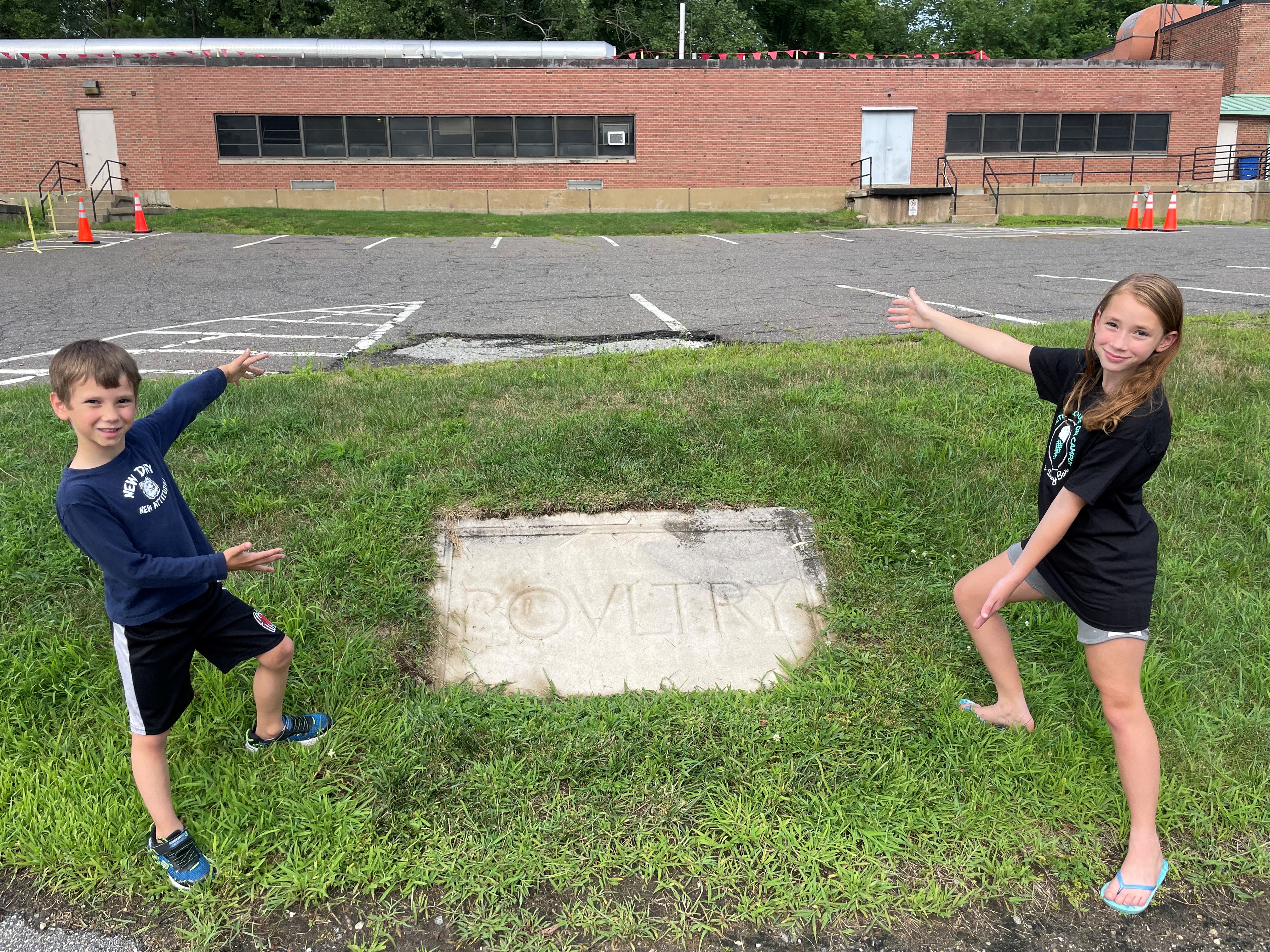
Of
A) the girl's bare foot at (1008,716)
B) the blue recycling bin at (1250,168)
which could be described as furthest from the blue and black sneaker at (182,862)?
the blue recycling bin at (1250,168)

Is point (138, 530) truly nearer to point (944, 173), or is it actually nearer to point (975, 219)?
point (975, 219)

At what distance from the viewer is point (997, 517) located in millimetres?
4320

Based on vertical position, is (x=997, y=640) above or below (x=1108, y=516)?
below

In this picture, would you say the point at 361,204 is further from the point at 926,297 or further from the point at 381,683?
Answer: the point at 381,683

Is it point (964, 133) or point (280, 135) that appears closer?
point (280, 135)

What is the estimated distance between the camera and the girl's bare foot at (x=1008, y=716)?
10.6ft

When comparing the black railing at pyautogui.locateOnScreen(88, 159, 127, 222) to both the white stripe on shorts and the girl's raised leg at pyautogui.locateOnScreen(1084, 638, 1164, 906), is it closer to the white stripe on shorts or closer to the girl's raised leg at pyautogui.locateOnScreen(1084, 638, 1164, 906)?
the white stripe on shorts

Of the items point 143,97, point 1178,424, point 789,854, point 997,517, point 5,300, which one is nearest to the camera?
point 789,854

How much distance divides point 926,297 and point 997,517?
7.11 metres

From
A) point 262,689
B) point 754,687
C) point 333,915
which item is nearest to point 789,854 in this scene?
point 754,687

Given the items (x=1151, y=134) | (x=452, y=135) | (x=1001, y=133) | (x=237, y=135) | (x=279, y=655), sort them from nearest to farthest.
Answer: (x=279, y=655)
(x=237, y=135)
(x=452, y=135)
(x=1001, y=133)
(x=1151, y=134)

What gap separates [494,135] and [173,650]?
27928 millimetres

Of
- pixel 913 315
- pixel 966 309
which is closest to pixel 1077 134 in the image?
pixel 966 309

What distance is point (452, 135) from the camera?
28.1 meters
